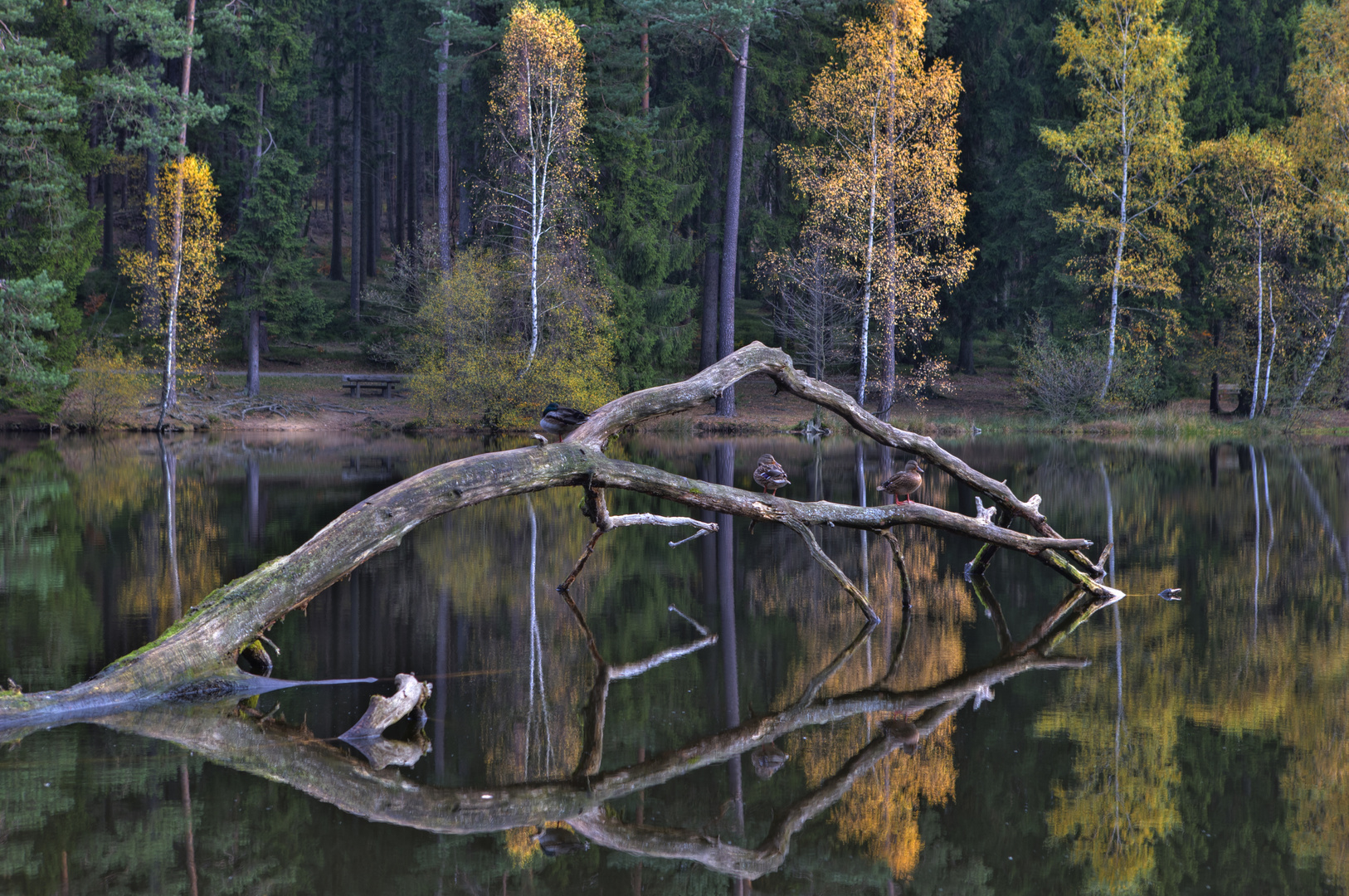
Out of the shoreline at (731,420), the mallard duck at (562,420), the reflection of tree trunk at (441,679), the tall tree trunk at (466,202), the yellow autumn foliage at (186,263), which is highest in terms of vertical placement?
the tall tree trunk at (466,202)

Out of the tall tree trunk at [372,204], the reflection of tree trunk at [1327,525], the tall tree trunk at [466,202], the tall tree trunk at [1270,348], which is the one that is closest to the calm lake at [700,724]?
the reflection of tree trunk at [1327,525]

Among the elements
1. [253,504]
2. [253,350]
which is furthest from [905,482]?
[253,350]

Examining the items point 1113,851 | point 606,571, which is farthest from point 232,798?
point 606,571

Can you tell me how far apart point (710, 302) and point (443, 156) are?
948 centimetres

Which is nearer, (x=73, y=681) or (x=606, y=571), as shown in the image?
(x=73, y=681)

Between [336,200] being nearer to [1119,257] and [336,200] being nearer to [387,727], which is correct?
[1119,257]

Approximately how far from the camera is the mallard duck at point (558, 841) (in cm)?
518

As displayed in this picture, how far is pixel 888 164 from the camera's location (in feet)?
102

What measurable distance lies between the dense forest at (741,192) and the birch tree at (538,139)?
102 mm

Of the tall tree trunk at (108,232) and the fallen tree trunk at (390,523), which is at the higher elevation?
the tall tree trunk at (108,232)

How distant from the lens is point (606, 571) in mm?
12312

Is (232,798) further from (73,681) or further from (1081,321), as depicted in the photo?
(1081,321)

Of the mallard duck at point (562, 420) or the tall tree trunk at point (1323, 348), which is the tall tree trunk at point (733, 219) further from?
the mallard duck at point (562, 420)

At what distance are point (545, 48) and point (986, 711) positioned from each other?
24.9 meters
